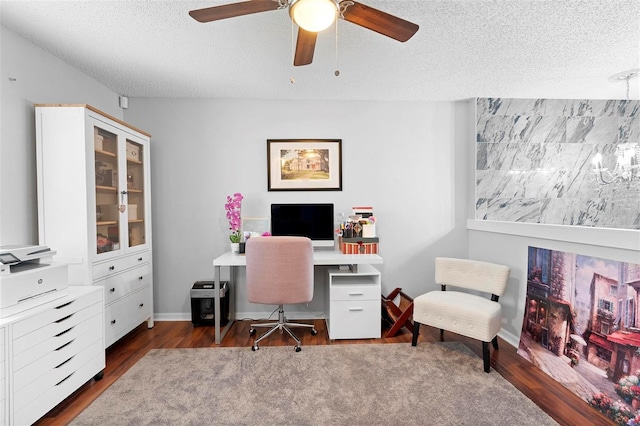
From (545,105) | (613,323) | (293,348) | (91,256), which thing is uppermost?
(545,105)

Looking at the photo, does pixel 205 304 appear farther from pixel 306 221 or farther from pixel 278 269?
pixel 306 221

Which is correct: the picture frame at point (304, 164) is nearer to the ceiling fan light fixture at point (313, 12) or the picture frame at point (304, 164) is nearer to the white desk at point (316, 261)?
the white desk at point (316, 261)

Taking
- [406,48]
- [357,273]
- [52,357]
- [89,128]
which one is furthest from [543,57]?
[52,357]

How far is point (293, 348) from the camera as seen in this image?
2611 millimetres

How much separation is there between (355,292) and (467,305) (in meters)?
0.90

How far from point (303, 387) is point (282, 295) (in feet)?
2.30

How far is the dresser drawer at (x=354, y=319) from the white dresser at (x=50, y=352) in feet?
5.78

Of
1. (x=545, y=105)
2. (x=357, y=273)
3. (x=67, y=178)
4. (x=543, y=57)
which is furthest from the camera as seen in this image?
(x=545, y=105)

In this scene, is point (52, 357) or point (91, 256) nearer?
point (52, 357)

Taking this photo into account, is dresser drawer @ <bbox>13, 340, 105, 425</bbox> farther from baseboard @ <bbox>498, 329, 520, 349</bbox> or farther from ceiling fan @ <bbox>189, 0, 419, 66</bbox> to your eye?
baseboard @ <bbox>498, 329, 520, 349</bbox>

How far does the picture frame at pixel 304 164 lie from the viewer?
3324 millimetres

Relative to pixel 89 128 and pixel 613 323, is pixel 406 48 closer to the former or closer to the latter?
pixel 613 323

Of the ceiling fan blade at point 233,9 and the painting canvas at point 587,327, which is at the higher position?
the ceiling fan blade at point 233,9

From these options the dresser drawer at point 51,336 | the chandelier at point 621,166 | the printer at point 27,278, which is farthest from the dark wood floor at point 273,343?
the chandelier at point 621,166
